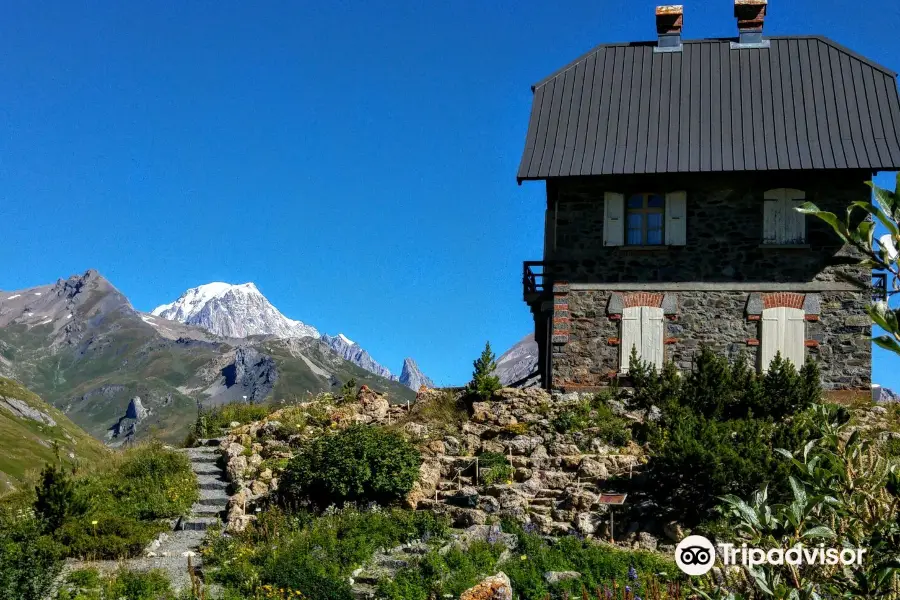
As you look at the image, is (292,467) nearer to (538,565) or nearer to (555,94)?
(538,565)

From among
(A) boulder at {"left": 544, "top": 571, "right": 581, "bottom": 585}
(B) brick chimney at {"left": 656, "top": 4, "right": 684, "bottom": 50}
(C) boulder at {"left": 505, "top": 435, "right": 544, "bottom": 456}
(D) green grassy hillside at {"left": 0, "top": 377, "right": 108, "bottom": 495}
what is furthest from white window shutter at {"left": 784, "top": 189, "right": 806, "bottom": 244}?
(D) green grassy hillside at {"left": 0, "top": 377, "right": 108, "bottom": 495}

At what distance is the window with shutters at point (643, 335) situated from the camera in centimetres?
2262

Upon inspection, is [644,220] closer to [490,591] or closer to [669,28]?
[669,28]

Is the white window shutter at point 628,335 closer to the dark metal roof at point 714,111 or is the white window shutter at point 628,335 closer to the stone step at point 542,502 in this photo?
the dark metal roof at point 714,111

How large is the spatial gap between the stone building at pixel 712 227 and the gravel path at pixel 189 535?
307 inches

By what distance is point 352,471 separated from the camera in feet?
56.8

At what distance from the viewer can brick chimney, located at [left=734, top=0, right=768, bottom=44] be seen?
25.3 m

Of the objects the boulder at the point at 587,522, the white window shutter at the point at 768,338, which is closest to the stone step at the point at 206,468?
the boulder at the point at 587,522

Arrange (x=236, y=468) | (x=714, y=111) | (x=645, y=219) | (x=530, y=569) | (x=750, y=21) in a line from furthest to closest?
(x=750, y=21) → (x=714, y=111) → (x=645, y=219) → (x=236, y=468) → (x=530, y=569)

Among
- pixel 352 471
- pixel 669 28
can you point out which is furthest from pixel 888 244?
pixel 669 28

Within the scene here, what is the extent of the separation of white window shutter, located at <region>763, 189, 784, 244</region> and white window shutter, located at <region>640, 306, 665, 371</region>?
2934 millimetres

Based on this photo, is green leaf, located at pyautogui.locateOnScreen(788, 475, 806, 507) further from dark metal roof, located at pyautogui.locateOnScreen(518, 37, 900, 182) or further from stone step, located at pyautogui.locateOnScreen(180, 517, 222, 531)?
dark metal roof, located at pyautogui.locateOnScreen(518, 37, 900, 182)

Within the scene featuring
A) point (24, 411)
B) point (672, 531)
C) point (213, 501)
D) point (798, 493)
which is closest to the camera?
point (798, 493)

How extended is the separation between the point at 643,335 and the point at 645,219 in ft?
9.02
